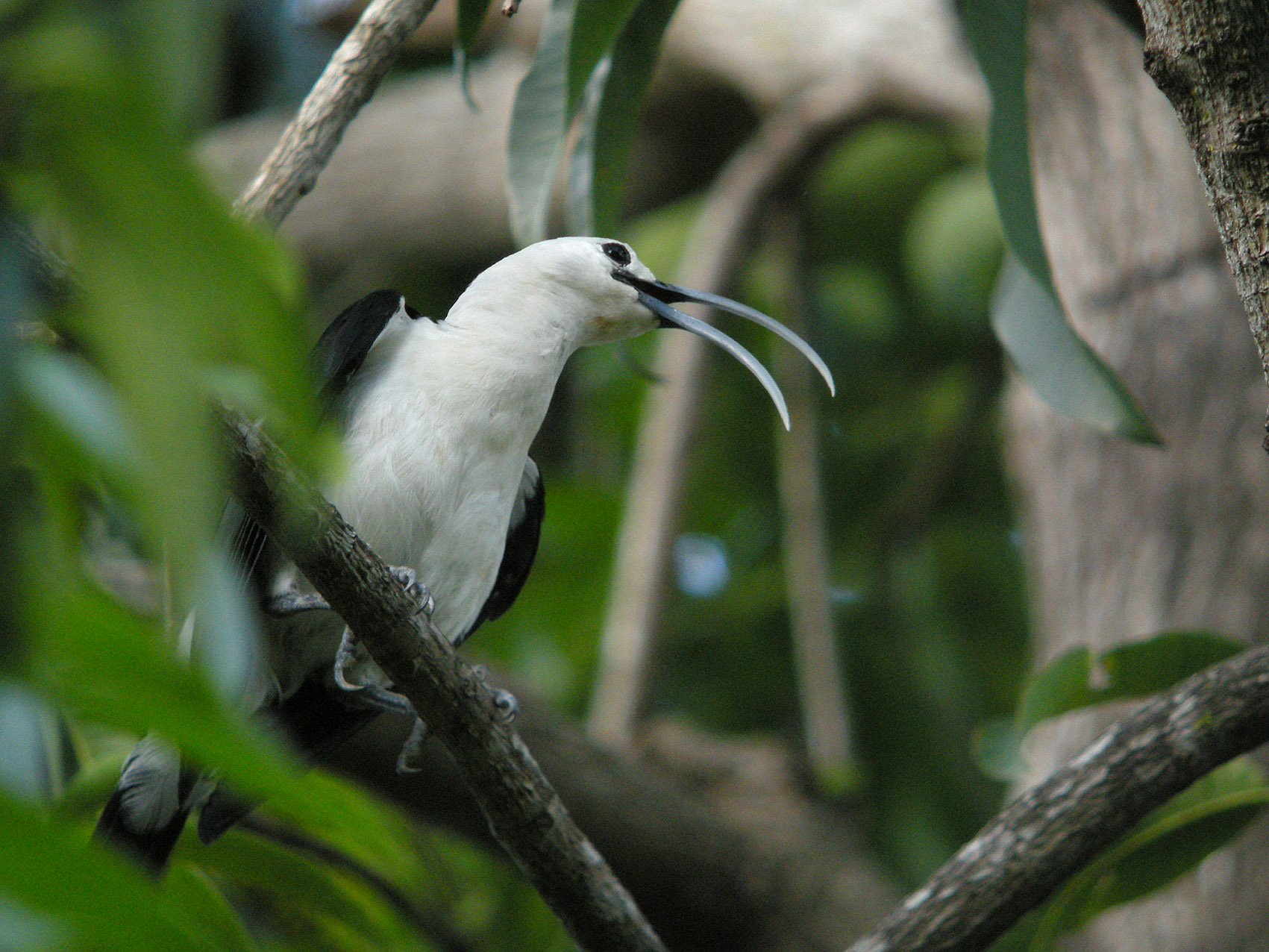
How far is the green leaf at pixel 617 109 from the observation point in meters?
2.34

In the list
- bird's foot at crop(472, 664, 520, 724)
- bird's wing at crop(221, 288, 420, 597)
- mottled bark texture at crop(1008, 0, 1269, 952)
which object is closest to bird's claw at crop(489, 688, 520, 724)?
bird's foot at crop(472, 664, 520, 724)

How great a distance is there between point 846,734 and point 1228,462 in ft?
4.66

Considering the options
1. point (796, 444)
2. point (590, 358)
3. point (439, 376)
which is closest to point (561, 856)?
point (439, 376)

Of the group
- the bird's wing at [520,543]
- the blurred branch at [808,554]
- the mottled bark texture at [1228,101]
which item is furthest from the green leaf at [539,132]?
the blurred branch at [808,554]

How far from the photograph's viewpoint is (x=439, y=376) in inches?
89.6

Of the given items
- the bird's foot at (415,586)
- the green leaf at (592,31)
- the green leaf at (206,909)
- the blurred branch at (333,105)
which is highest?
the blurred branch at (333,105)

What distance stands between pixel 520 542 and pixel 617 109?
89 cm

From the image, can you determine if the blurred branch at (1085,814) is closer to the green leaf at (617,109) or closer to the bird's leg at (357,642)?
the bird's leg at (357,642)

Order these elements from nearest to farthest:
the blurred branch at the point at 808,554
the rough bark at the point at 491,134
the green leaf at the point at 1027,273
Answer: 1. the green leaf at the point at 1027,273
2. the blurred branch at the point at 808,554
3. the rough bark at the point at 491,134

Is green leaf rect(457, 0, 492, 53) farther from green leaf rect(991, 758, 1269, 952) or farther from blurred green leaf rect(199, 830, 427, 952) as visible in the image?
green leaf rect(991, 758, 1269, 952)

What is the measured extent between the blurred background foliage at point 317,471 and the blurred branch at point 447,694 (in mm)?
113

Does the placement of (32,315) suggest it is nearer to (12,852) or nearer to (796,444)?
(12,852)

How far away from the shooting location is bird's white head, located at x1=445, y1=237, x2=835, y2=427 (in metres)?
2.30

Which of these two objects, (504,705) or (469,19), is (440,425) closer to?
(504,705)
